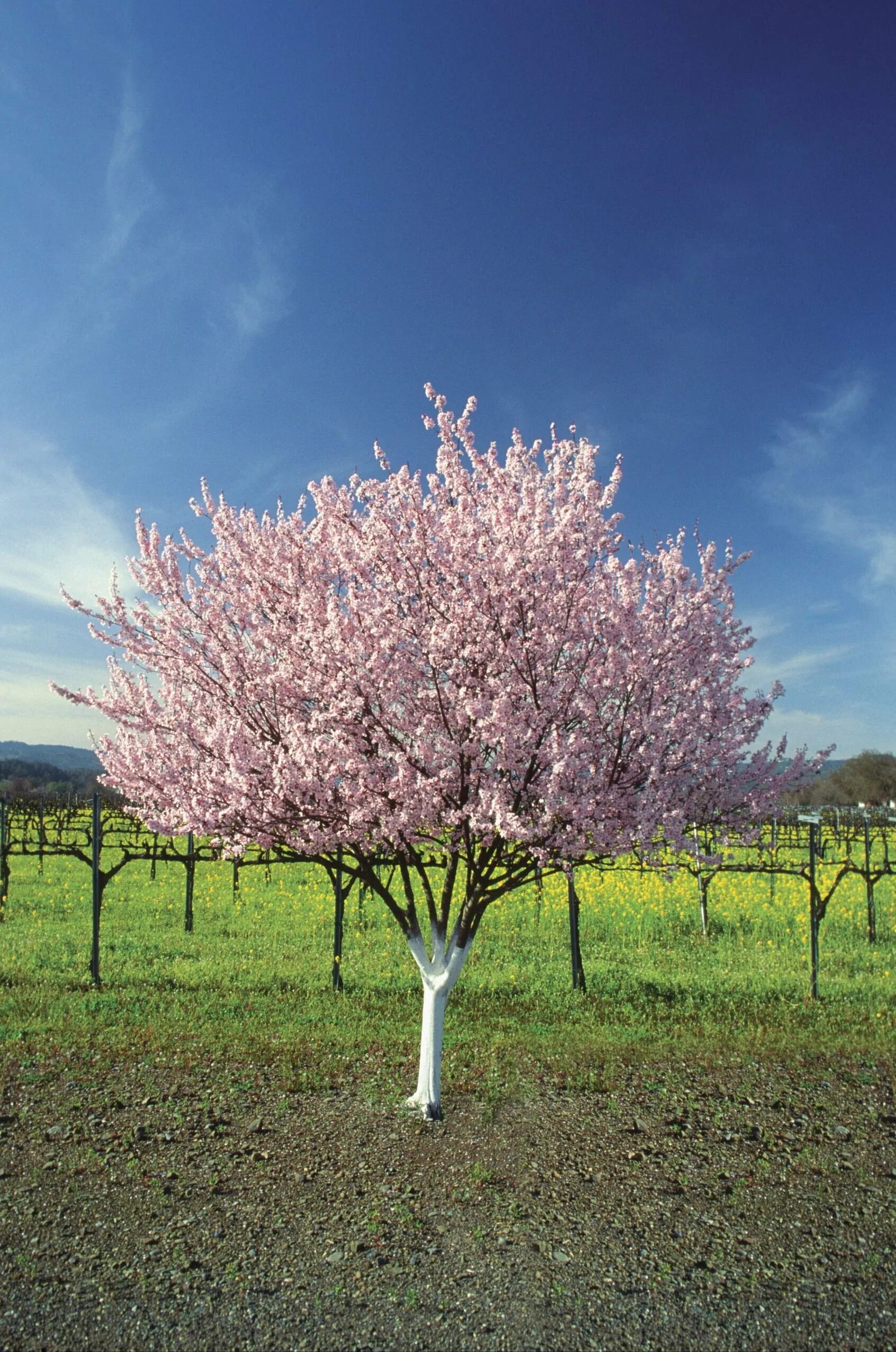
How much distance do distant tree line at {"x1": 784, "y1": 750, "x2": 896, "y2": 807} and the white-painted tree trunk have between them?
306 feet

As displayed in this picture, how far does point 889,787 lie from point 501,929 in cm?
9139

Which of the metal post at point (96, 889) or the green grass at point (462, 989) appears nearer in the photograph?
the green grass at point (462, 989)

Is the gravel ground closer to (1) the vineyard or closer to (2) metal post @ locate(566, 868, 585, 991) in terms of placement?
(1) the vineyard

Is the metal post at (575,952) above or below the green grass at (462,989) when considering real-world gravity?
above

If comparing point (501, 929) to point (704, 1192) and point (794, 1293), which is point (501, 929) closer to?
point (704, 1192)

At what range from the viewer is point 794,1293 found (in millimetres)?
5609

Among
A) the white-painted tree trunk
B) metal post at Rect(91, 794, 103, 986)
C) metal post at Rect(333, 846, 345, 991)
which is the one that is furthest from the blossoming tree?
metal post at Rect(91, 794, 103, 986)

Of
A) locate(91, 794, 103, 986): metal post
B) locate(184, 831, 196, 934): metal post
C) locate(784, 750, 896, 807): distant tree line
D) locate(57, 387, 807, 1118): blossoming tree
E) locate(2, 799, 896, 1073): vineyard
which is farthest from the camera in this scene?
locate(784, 750, 896, 807): distant tree line

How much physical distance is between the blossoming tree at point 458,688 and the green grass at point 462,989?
2886 mm

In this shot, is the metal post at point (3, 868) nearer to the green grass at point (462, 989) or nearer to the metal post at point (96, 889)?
the green grass at point (462, 989)

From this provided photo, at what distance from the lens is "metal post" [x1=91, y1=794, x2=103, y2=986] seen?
13250 millimetres

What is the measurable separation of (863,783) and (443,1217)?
340 feet

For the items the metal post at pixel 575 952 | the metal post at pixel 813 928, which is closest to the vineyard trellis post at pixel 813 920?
the metal post at pixel 813 928

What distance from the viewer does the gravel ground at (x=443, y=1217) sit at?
17.2 feet
